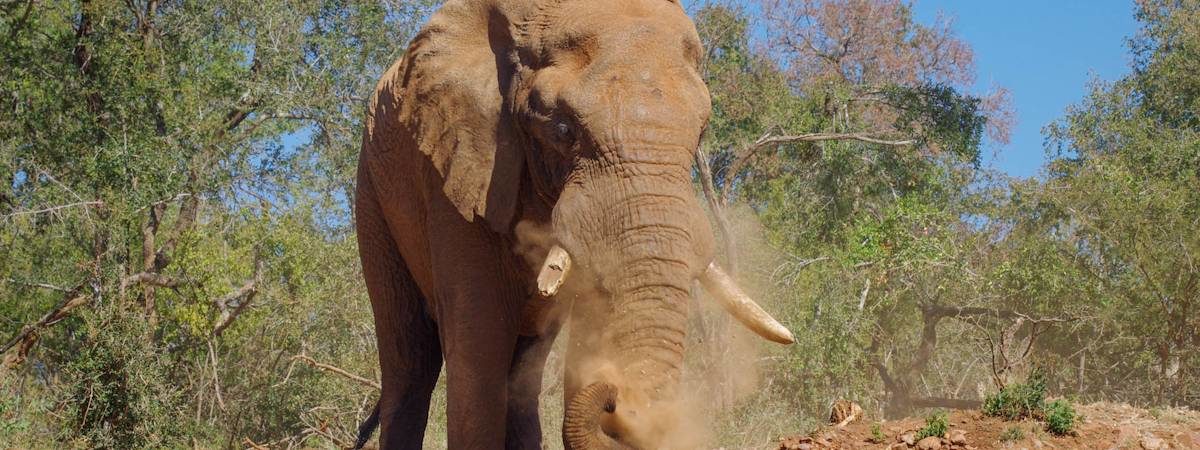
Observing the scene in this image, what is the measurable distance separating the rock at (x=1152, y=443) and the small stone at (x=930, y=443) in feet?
3.68

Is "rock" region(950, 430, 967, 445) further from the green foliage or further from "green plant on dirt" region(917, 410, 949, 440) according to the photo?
the green foliage

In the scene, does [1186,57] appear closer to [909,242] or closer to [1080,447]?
[909,242]

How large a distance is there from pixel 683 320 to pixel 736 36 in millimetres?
12739

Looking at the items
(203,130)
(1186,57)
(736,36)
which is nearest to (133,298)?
(203,130)

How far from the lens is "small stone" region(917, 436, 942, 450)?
7.73m

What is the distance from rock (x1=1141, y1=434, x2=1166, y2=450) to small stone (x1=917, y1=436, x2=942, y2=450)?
1.12 m

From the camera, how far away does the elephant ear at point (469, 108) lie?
5812 mm

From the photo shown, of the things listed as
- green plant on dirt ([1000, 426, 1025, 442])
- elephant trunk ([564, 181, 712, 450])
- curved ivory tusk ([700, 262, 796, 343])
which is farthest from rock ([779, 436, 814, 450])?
elephant trunk ([564, 181, 712, 450])

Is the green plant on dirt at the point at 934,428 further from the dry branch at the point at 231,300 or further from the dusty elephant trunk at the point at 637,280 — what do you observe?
the dry branch at the point at 231,300

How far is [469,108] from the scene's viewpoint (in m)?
5.97

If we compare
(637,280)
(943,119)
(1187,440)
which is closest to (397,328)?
(637,280)

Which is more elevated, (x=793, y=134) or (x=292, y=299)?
(x=793, y=134)

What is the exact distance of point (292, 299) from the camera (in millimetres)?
13516

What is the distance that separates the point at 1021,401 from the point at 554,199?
3.68m
